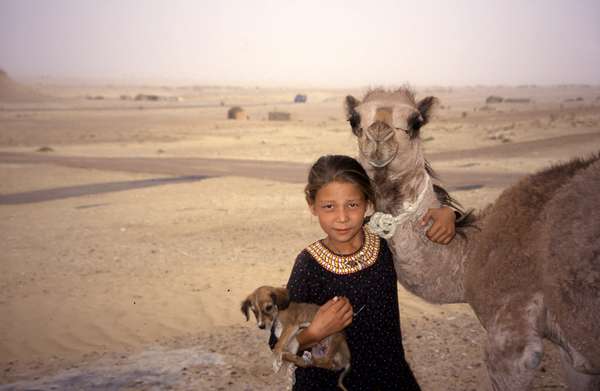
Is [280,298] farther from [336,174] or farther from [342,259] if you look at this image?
[336,174]

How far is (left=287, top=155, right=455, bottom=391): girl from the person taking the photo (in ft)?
9.73

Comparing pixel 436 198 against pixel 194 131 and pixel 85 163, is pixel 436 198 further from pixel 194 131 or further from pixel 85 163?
pixel 194 131

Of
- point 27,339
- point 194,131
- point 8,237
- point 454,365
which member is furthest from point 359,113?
point 194,131

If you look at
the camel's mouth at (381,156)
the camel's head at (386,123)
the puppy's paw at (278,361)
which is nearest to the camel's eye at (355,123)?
the camel's head at (386,123)

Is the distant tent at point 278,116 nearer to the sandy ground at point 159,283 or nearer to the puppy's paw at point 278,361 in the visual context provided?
the sandy ground at point 159,283

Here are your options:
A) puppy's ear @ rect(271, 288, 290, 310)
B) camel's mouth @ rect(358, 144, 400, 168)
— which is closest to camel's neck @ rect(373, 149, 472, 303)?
camel's mouth @ rect(358, 144, 400, 168)

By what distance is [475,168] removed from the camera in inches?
770

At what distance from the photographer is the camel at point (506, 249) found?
3.10 metres

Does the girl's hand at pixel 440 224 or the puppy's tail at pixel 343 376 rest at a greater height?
the girl's hand at pixel 440 224

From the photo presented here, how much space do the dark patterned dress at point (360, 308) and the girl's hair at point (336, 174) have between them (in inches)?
13.1

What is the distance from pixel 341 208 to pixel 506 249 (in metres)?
1.09

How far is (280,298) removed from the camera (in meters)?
2.71

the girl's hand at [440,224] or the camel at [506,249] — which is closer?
the camel at [506,249]

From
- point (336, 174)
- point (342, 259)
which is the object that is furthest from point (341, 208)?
point (342, 259)
